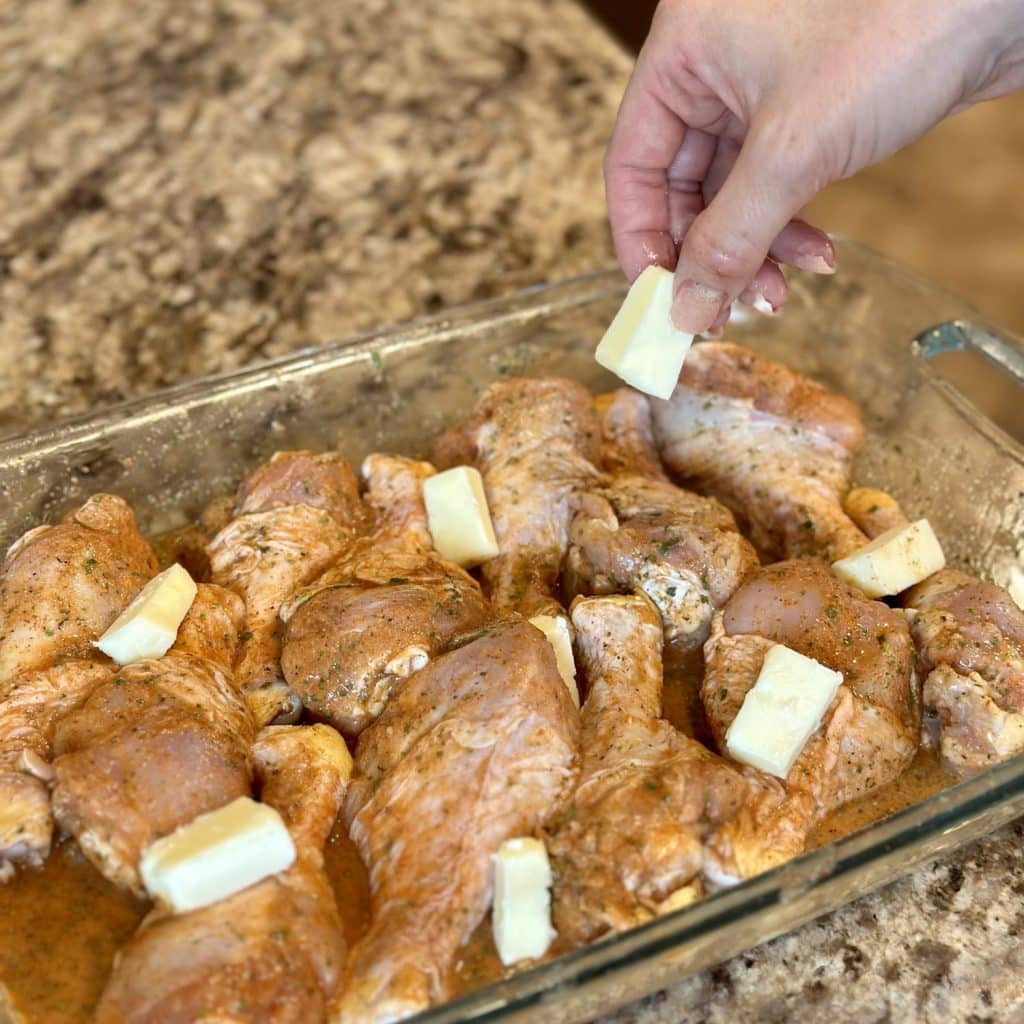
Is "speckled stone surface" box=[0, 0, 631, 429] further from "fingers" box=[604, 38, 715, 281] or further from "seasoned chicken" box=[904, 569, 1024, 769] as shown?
"seasoned chicken" box=[904, 569, 1024, 769]

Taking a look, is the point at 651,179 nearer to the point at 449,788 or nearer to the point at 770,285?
the point at 770,285

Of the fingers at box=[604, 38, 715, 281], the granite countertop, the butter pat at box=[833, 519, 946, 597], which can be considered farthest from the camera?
the granite countertop

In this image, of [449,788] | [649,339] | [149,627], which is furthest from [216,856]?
[649,339]

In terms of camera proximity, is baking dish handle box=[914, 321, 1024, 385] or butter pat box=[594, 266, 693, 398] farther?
baking dish handle box=[914, 321, 1024, 385]

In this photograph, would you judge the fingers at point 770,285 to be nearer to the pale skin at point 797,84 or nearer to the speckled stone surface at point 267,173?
the pale skin at point 797,84

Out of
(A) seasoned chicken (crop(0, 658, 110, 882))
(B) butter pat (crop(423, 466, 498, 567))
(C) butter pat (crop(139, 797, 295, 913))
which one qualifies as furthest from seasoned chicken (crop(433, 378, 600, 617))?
(A) seasoned chicken (crop(0, 658, 110, 882))

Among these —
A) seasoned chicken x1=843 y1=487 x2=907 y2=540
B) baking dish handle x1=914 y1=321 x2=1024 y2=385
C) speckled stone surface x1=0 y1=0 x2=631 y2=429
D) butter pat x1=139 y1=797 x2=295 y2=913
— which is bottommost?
speckled stone surface x1=0 y1=0 x2=631 y2=429
